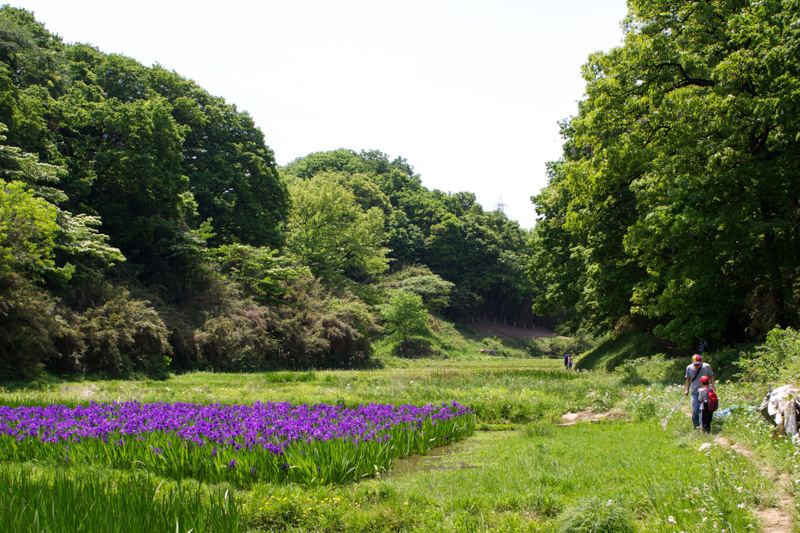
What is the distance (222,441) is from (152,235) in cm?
2470

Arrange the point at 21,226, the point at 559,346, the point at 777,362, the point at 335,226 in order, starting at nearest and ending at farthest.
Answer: the point at 777,362
the point at 21,226
the point at 335,226
the point at 559,346

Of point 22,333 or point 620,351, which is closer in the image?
point 22,333

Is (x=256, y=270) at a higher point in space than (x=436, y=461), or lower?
higher

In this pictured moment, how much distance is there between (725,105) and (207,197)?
31.5 meters

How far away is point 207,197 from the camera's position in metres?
37.2

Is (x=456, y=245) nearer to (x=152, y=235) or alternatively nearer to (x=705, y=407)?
(x=152, y=235)

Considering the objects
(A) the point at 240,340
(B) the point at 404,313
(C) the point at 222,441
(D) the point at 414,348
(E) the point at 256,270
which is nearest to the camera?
(C) the point at 222,441

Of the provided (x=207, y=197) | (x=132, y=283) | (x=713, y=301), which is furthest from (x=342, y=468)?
(x=207, y=197)

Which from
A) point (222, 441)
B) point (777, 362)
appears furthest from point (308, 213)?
point (222, 441)

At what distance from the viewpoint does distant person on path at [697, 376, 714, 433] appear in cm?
915

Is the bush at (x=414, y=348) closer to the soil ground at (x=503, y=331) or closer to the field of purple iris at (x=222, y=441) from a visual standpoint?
the soil ground at (x=503, y=331)

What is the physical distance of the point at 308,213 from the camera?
162 ft

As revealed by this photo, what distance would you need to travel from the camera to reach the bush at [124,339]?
2205 centimetres

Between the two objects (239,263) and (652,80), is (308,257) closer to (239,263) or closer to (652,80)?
(239,263)
